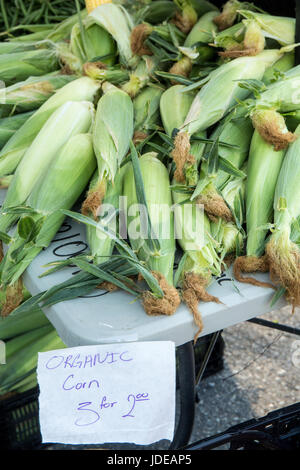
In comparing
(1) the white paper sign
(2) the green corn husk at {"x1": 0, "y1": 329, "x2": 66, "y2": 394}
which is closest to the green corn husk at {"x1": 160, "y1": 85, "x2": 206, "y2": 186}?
(1) the white paper sign

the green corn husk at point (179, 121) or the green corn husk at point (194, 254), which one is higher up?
the green corn husk at point (179, 121)

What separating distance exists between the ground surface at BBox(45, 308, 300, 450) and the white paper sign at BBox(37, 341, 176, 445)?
0.81m

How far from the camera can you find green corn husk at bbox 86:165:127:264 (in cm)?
79

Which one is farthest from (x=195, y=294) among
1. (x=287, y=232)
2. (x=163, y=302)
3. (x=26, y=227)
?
(x=26, y=227)

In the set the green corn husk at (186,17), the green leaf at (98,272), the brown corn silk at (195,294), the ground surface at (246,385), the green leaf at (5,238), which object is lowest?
the ground surface at (246,385)

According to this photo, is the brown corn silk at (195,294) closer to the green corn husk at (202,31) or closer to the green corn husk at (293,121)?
the green corn husk at (293,121)

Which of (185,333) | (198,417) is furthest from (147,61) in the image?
(198,417)

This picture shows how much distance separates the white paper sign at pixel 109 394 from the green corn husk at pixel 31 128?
0.52m

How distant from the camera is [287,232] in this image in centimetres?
76

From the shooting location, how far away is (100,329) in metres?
0.68

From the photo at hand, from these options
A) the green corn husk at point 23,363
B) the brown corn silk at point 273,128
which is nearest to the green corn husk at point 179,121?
the brown corn silk at point 273,128

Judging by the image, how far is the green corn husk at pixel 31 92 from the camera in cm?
116

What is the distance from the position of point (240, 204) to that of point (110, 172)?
0.23 meters
